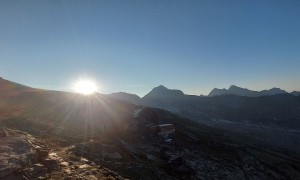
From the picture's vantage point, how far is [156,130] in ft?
191

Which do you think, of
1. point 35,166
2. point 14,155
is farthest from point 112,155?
point 14,155

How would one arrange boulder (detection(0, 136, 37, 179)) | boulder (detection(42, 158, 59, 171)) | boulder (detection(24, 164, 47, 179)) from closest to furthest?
boulder (detection(0, 136, 37, 179)) → boulder (detection(24, 164, 47, 179)) → boulder (detection(42, 158, 59, 171))

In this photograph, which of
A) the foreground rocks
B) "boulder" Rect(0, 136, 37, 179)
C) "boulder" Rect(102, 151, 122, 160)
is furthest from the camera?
"boulder" Rect(102, 151, 122, 160)

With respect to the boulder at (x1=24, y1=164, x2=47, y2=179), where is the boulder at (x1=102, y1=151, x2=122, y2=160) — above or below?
below

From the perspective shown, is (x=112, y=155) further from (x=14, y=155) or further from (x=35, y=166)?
(x=14, y=155)

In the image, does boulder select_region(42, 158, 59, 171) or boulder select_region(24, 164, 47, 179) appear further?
boulder select_region(42, 158, 59, 171)

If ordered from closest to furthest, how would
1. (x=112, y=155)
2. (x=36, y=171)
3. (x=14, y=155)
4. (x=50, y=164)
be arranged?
(x=36, y=171), (x=14, y=155), (x=50, y=164), (x=112, y=155)

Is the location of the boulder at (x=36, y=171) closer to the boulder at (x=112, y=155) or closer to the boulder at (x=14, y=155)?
the boulder at (x=14, y=155)

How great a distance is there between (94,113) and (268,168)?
42.7m

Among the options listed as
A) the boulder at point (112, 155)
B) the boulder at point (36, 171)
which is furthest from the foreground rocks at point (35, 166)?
the boulder at point (112, 155)

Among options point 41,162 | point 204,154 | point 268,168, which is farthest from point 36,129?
point 268,168

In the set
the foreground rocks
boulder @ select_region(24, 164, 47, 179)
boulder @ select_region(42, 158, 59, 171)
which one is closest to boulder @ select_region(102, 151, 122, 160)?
the foreground rocks

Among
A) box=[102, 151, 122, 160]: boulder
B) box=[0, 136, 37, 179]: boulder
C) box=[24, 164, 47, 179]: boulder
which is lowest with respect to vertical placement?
box=[102, 151, 122, 160]: boulder

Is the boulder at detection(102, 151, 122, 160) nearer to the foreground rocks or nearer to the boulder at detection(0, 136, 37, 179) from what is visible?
the foreground rocks
